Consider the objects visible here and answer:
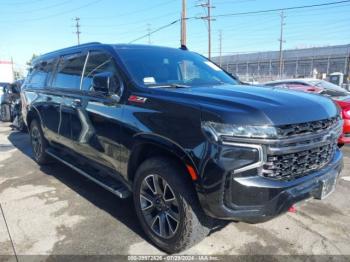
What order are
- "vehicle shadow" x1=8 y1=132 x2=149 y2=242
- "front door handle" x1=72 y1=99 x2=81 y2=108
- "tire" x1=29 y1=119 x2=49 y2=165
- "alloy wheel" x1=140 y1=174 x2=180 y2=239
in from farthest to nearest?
"tire" x1=29 y1=119 x2=49 y2=165 < "front door handle" x1=72 y1=99 x2=81 y2=108 < "vehicle shadow" x1=8 y1=132 x2=149 y2=242 < "alloy wheel" x1=140 y1=174 x2=180 y2=239

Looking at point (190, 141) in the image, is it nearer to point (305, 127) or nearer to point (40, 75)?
point (305, 127)

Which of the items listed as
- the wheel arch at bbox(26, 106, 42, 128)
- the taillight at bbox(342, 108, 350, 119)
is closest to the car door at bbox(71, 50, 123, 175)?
the wheel arch at bbox(26, 106, 42, 128)

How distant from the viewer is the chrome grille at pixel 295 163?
2422mm

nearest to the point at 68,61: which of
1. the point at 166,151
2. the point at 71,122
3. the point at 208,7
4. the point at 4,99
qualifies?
the point at 71,122

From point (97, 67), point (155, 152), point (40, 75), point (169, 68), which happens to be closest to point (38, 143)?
point (40, 75)

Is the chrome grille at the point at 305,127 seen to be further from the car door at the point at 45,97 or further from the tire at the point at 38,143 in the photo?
the tire at the point at 38,143

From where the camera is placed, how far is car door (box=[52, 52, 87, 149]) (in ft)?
13.7

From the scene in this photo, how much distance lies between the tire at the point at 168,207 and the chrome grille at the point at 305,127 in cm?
88

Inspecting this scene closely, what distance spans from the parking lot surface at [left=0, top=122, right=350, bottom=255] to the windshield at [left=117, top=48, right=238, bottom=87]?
164 centimetres

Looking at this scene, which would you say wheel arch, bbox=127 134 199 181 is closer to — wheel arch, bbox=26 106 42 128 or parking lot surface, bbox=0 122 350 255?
parking lot surface, bbox=0 122 350 255

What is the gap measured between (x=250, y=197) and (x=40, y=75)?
4.70 meters

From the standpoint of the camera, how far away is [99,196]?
14.5ft

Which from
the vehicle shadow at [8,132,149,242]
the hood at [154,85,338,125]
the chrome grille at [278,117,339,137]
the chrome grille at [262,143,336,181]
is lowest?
the vehicle shadow at [8,132,149,242]

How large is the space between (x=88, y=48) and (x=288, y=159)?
2.92 meters
